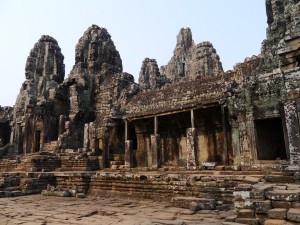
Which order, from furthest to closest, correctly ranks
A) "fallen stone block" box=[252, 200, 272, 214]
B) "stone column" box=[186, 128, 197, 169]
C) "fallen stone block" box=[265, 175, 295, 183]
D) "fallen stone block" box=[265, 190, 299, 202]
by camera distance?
"stone column" box=[186, 128, 197, 169], "fallen stone block" box=[265, 175, 295, 183], "fallen stone block" box=[252, 200, 272, 214], "fallen stone block" box=[265, 190, 299, 202]

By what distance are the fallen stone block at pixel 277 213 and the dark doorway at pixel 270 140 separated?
527 centimetres

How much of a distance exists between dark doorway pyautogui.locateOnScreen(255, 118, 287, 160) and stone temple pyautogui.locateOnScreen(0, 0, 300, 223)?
0.04m

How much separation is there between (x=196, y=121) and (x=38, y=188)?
30.4ft

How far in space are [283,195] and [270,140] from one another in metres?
6.19

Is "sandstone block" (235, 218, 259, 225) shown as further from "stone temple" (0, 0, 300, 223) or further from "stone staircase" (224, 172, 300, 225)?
"stone temple" (0, 0, 300, 223)

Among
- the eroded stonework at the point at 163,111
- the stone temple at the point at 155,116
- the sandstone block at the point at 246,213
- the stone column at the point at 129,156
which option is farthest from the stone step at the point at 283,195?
the stone column at the point at 129,156

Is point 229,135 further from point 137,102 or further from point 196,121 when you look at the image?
point 137,102

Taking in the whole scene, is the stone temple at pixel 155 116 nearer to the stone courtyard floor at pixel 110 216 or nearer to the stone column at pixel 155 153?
the stone column at pixel 155 153

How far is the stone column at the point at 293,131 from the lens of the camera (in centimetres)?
737

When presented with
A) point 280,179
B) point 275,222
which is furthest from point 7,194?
point 275,222

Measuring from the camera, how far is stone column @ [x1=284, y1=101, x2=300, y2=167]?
7371mm

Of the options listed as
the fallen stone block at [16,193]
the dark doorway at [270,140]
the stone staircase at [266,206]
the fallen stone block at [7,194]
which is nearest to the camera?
the stone staircase at [266,206]

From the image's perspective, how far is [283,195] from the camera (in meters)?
4.23

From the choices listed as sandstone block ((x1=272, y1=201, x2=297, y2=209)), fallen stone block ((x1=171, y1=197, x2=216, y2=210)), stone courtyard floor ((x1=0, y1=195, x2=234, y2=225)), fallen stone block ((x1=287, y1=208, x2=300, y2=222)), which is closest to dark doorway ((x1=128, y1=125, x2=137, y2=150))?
stone courtyard floor ((x1=0, y1=195, x2=234, y2=225))
